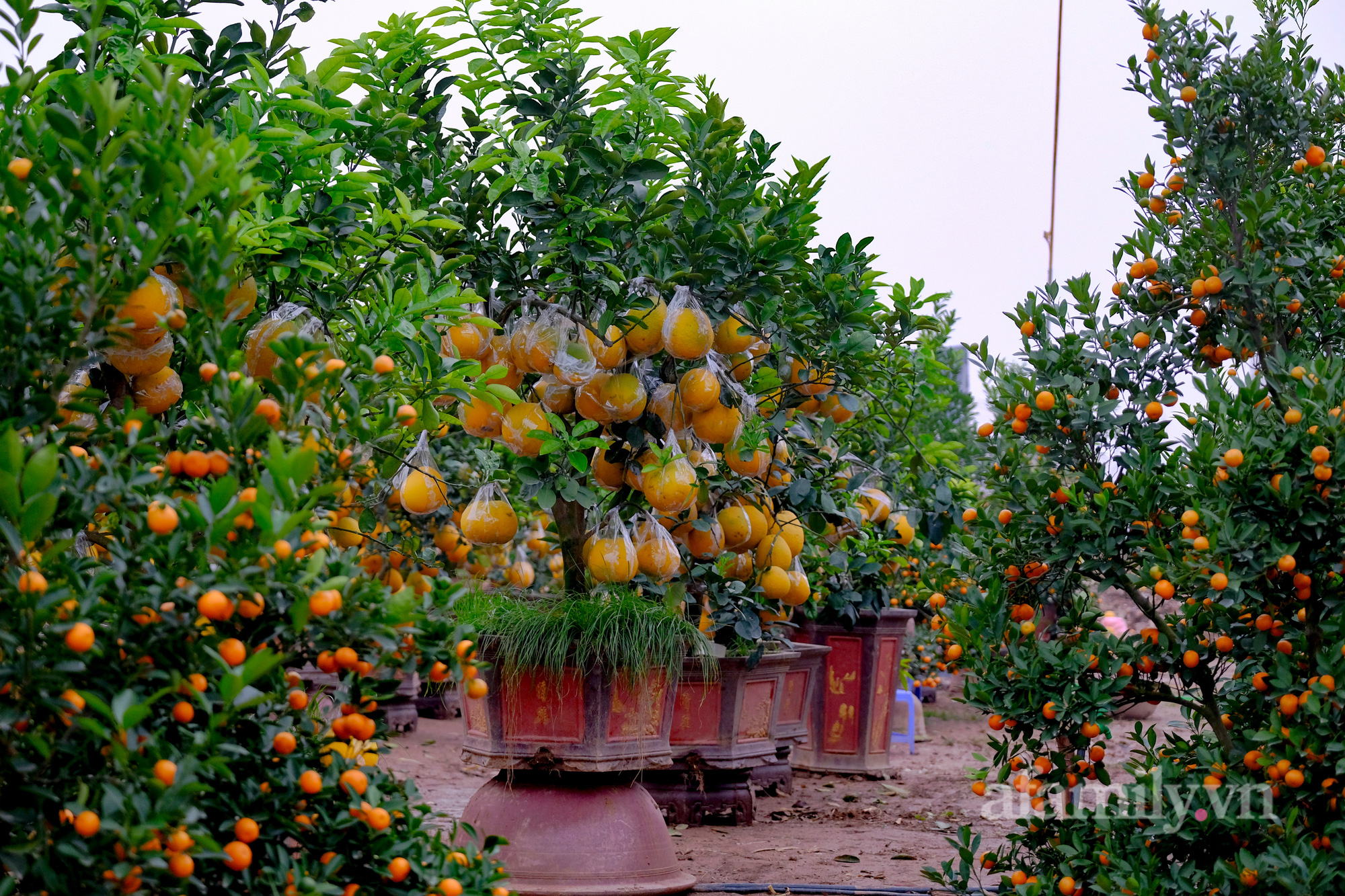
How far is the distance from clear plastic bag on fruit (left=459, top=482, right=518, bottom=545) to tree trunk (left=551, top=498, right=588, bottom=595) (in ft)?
0.85

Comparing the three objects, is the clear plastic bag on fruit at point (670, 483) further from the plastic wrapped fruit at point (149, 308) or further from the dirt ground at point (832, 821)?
the plastic wrapped fruit at point (149, 308)

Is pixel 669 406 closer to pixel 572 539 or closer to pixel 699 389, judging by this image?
pixel 699 389

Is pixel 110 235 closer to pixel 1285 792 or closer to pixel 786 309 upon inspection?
pixel 786 309

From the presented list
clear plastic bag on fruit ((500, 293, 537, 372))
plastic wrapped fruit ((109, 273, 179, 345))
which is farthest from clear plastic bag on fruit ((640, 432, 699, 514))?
plastic wrapped fruit ((109, 273, 179, 345))

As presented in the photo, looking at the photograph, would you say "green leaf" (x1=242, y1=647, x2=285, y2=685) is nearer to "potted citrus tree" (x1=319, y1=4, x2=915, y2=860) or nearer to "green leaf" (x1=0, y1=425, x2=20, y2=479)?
"green leaf" (x1=0, y1=425, x2=20, y2=479)

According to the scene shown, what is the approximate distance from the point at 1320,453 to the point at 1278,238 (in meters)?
0.84

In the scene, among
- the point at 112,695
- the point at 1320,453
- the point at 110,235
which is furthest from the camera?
the point at 1320,453

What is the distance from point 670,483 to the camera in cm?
326

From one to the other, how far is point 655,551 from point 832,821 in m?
2.54

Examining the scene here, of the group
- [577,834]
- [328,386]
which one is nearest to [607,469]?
[577,834]

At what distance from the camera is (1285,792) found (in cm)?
243

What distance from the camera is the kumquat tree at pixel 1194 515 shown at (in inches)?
95.9

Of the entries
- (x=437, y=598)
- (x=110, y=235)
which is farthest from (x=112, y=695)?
(x=110, y=235)

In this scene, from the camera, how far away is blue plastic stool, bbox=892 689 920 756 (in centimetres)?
835
